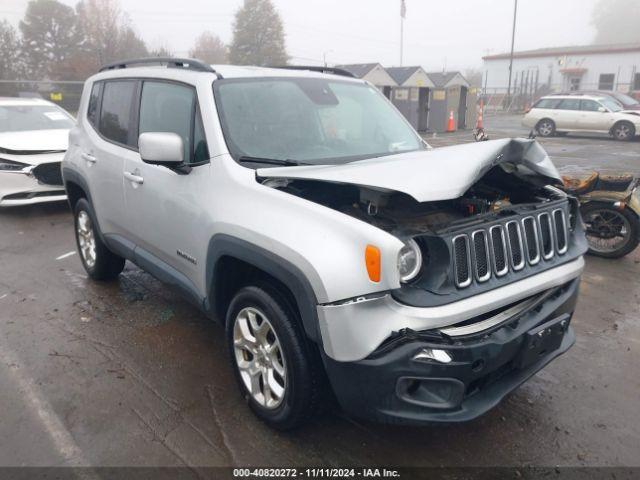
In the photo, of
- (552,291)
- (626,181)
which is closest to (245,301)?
(552,291)

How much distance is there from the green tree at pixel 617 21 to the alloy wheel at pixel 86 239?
9701cm

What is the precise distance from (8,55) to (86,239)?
34741 mm

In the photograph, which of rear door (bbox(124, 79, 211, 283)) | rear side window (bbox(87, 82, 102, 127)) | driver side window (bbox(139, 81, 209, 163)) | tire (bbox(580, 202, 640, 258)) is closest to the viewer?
rear door (bbox(124, 79, 211, 283))

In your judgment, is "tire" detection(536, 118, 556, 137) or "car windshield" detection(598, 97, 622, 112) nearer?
"car windshield" detection(598, 97, 622, 112)

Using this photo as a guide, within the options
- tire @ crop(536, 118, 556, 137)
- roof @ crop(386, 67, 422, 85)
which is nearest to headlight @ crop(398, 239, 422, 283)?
tire @ crop(536, 118, 556, 137)

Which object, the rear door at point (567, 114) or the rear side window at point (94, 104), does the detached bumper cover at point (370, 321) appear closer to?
the rear side window at point (94, 104)

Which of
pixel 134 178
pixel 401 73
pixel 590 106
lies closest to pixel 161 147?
pixel 134 178

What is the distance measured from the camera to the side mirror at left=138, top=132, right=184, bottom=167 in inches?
121

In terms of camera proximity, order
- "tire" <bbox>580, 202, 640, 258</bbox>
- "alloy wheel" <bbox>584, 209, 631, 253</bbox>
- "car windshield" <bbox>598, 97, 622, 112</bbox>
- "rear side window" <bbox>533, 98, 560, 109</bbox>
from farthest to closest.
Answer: "rear side window" <bbox>533, 98, 560, 109</bbox>, "car windshield" <bbox>598, 97, 622, 112</bbox>, "alloy wheel" <bbox>584, 209, 631, 253</bbox>, "tire" <bbox>580, 202, 640, 258</bbox>

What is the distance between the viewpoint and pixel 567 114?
21.0 meters

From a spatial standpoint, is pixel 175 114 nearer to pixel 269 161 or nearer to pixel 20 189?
pixel 269 161

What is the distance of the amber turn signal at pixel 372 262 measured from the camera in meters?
2.28

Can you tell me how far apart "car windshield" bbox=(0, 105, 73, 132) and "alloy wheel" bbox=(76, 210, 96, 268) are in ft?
14.7

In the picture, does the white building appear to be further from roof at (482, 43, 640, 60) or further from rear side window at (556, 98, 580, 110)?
rear side window at (556, 98, 580, 110)
